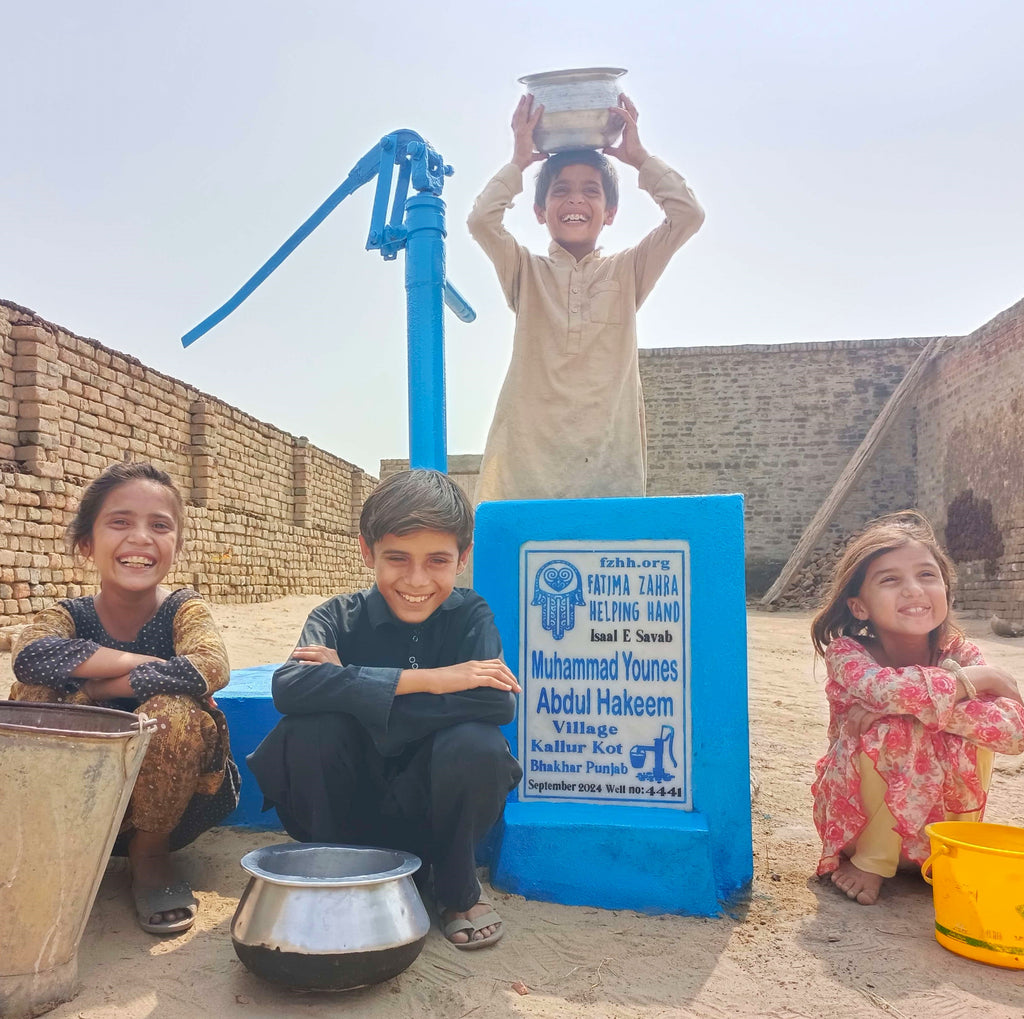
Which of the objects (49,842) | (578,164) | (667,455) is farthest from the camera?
(667,455)

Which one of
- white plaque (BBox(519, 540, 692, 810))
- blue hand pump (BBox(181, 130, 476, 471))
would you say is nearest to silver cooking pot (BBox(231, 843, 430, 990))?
white plaque (BBox(519, 540, 692, 810))

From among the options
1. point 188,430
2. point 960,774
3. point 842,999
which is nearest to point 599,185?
point 960,774

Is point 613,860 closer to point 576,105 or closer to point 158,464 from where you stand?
point 576,105

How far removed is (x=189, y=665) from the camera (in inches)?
73.3

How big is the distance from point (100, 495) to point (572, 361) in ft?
4.69

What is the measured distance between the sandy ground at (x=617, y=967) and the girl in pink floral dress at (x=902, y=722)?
0.15 m

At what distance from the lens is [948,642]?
2.26 m

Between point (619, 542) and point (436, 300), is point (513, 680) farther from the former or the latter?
point (436, 300)

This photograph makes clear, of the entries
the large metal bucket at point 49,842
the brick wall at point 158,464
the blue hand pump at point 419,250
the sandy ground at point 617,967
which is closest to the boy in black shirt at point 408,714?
the sandy ground at point 617,967

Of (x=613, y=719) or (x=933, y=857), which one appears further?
(x=613, y=719)

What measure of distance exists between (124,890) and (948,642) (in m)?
2.23

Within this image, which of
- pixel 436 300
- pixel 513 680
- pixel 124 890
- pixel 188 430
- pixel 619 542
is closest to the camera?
pixel 513 680

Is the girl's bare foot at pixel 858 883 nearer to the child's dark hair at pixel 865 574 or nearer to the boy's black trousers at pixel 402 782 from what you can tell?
the child's dark hair at pixel 865 574

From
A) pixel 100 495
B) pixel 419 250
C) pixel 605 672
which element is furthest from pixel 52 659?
pixel 419 250
